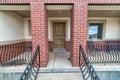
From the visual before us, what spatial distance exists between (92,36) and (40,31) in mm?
5145

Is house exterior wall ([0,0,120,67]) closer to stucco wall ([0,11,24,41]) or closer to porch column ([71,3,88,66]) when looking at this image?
porch column ([71,3,88,66])

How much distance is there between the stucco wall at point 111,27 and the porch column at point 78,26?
3956 millimetres

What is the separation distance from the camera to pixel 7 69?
14.4 ft

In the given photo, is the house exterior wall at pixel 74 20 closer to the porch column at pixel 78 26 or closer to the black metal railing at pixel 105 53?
the porch column at pixel 78 26

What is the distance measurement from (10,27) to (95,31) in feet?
18.6

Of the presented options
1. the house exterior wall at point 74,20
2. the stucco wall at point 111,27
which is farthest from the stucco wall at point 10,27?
the stucco wall at point 111,27

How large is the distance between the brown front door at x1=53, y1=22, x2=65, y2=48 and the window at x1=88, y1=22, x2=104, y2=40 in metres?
1.92

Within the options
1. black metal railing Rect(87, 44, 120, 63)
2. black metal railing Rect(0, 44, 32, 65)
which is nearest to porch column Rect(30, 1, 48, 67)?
black metal railing Rect(0, 44, 32, 65)

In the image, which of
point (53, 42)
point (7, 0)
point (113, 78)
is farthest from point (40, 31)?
point (53, 42)

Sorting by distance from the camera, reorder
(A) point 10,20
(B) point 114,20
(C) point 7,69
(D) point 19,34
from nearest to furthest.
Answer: (C) point 7,69, (A) point 10,20, (D) point 19,34, (B) point 114,20

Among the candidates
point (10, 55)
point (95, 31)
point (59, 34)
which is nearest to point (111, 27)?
point (95, 31)

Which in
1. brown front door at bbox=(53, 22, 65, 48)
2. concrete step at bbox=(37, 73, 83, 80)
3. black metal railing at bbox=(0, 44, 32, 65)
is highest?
brown front door at bbox=(53, 22, 65, 48)

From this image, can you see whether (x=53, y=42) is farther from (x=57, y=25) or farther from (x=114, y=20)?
(x=114, y=20)

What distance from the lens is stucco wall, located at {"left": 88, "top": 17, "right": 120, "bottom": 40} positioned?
27.5 feet
